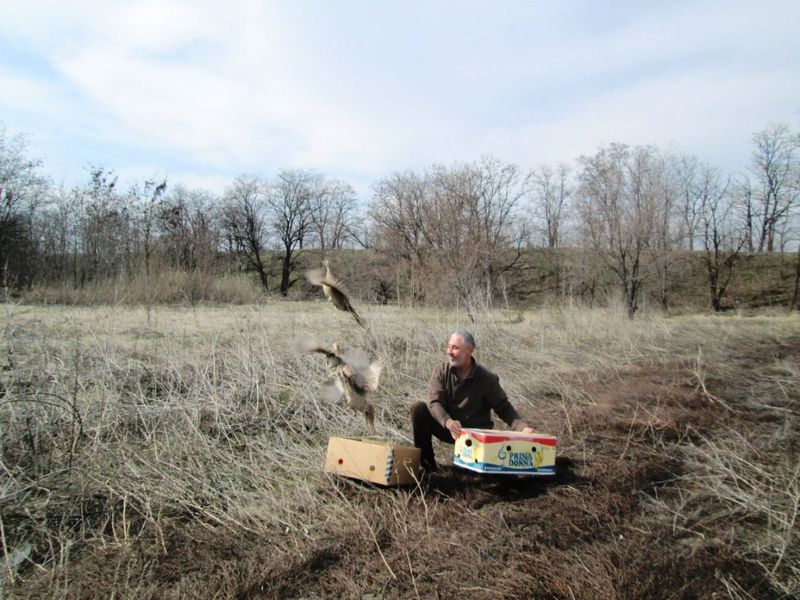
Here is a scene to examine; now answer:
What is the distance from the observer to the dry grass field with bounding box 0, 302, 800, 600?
2.35 meters

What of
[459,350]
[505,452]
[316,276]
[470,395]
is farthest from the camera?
[470,395]

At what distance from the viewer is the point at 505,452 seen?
3.03 metres

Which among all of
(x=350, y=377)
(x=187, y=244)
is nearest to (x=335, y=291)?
(x=350, y=377)

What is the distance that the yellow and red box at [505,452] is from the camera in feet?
9.81

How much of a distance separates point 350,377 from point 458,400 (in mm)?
855

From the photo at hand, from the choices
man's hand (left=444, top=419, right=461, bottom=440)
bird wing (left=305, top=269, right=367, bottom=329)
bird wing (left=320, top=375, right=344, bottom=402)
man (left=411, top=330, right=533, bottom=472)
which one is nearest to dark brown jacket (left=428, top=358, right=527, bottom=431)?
man (left=411, top=330, right=533, bottom=472)

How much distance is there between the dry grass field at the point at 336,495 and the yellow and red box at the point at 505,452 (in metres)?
0.22

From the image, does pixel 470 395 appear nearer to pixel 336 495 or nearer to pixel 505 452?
pixel 505 452

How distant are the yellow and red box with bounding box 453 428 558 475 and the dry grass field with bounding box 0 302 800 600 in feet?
0.71

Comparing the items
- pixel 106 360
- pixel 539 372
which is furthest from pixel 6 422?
pixel 539 372

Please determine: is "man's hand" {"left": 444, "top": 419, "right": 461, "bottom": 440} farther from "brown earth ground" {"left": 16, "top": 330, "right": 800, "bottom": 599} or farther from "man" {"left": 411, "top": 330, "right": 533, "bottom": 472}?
"brown earth ground" {"left": 16, "top": 330, "right": 800, "bottom": 599}

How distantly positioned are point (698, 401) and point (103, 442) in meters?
5.20

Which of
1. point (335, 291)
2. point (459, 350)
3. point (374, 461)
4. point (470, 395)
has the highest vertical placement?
point (335, 291)

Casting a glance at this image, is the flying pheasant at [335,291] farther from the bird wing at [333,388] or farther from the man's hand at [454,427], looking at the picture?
the man's hand at [454,427]
